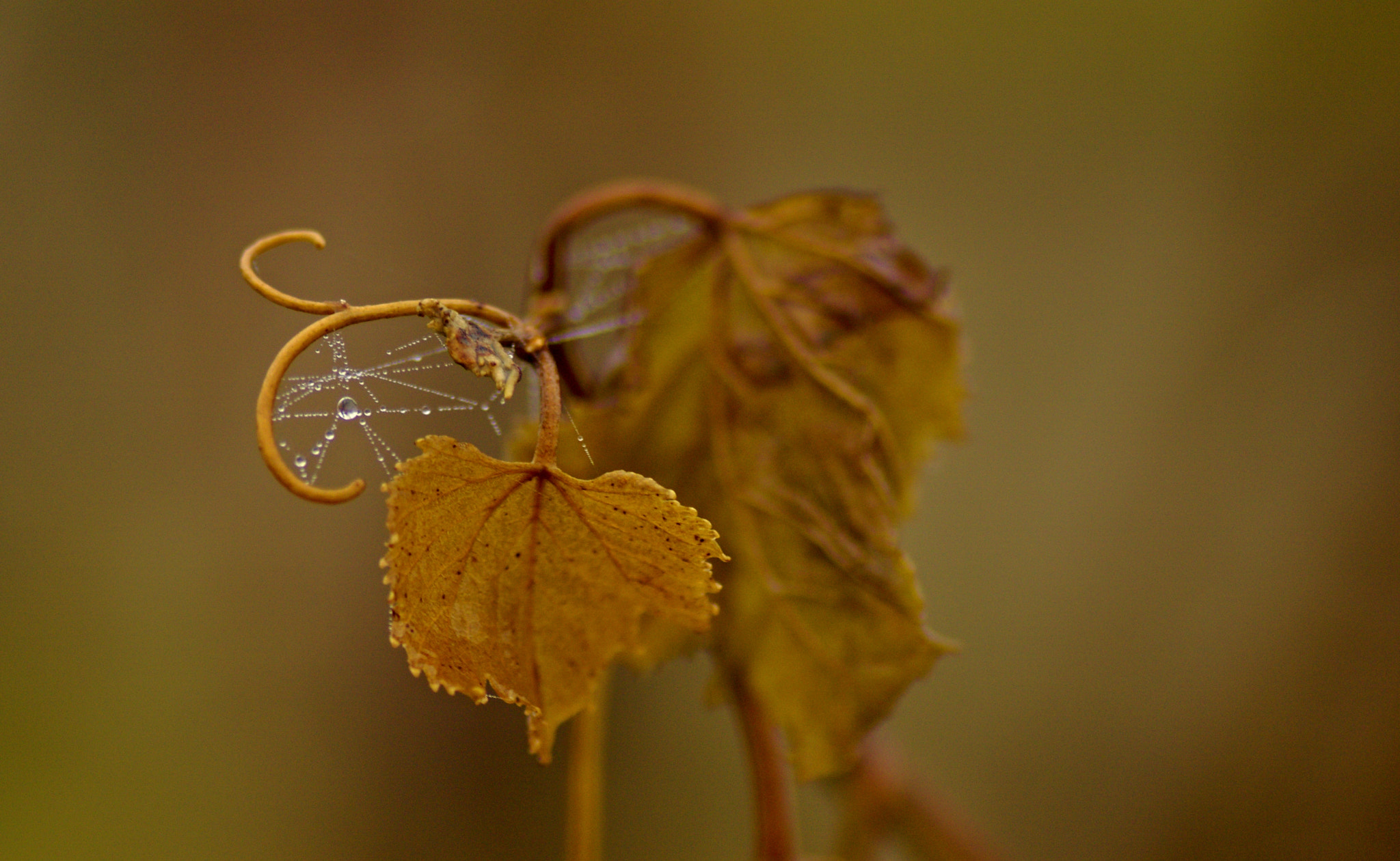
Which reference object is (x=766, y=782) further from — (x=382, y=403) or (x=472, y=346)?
(x=382, y=403)

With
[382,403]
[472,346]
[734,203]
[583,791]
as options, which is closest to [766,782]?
[583,791]

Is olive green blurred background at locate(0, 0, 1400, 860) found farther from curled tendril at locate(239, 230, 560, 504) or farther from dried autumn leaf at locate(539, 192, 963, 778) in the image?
curled tendril at locate(239, 230, 560, 504)

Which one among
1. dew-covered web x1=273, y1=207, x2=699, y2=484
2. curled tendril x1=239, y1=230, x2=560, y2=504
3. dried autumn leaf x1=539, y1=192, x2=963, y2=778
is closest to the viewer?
curled tendril x1=239, y1=230, x2=560, y2=504

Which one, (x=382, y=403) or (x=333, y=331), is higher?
(x=333, y=331)

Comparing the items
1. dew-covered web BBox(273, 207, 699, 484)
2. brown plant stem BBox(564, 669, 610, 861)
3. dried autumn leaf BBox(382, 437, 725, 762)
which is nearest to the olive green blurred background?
dew-covered web BBox(273, 207, 699, 484)

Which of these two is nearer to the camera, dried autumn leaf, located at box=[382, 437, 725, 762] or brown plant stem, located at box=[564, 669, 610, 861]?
dried autumn leaf, located at box=[382, 437, 725, 762]
